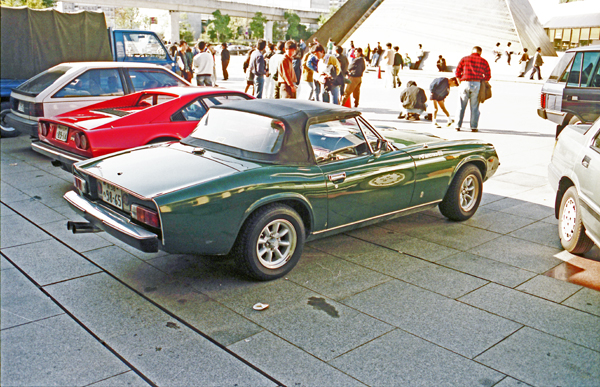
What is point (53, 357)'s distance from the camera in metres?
3.27

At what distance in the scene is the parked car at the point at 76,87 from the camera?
29.0ft

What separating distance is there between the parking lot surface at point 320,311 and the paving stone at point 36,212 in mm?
36

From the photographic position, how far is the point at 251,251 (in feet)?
13.9

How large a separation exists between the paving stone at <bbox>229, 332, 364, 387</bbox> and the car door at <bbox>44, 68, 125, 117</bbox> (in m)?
6.92

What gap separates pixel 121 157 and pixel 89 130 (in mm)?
1741

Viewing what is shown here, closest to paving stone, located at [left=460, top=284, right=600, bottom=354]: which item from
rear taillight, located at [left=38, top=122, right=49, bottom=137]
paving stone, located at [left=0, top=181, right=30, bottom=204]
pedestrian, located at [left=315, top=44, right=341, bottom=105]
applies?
paving stone, located at [left=0, top=181, right=30, bottom=204]

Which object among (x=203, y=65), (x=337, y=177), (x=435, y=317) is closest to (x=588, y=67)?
(x=337, y=177)

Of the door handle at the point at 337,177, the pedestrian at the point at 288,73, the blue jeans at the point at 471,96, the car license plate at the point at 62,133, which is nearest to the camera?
the door handle at the point at 337,177

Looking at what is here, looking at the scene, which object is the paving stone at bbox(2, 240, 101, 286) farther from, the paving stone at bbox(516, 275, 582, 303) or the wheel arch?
the paving stone at bbox(516, 275, 582, 303)

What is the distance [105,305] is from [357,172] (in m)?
2.39

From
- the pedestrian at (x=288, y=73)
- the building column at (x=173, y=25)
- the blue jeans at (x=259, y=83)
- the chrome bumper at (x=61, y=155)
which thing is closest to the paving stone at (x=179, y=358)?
the chrome bumper at (x=61, y=155)

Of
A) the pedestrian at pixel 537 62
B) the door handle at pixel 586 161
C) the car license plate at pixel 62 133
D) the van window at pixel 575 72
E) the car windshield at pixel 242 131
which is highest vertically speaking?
the pedestrian at pixel 537 62

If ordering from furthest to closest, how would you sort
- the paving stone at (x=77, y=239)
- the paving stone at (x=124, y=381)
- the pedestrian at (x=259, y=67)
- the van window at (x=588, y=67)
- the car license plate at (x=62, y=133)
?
the pedestrian at (x=259, y=67)
the van window at (x=588, y=67)
the car license plate at (x=62, y=133)
the paving stone at (x=77, y=239)
the paving stone at (x=124, y=381)

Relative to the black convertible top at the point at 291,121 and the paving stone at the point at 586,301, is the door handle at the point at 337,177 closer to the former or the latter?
the black convertible top at the point at 291,121
